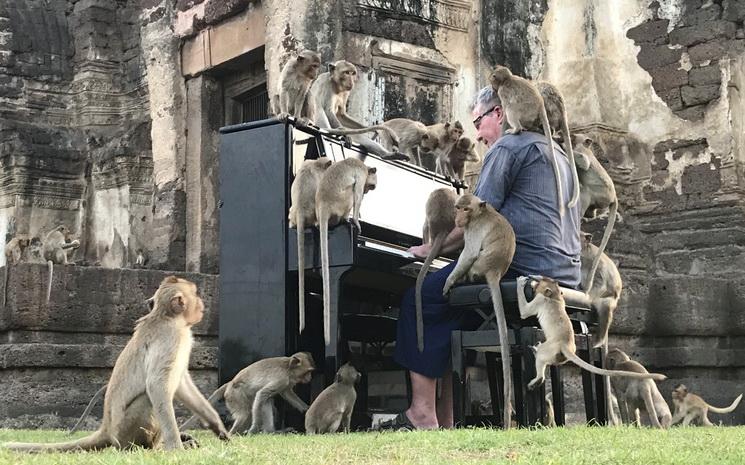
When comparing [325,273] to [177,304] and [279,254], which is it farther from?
[177,304]

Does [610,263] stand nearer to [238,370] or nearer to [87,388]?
[238,370]

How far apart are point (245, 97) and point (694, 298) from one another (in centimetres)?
536

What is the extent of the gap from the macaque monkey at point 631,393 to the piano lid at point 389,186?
1.57 m

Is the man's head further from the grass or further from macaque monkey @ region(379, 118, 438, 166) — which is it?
the grass

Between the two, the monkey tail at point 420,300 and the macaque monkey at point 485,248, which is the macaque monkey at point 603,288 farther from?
the macaque monkey at point 485,248

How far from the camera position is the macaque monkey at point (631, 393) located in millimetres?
7441

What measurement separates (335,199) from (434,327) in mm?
873

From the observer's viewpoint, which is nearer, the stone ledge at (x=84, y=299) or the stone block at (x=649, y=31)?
the stone ledge at (x=84, y=299)

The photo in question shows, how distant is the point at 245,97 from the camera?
1271 centimetres

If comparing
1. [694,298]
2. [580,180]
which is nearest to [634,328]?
[694,298]

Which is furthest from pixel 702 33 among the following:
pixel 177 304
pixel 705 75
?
pixel 177 304

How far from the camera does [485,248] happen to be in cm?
570

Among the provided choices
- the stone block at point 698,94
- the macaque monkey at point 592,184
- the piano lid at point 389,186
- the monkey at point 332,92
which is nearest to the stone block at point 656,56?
the stone block at point 698,94

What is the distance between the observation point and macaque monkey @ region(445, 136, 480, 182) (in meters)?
8.27
